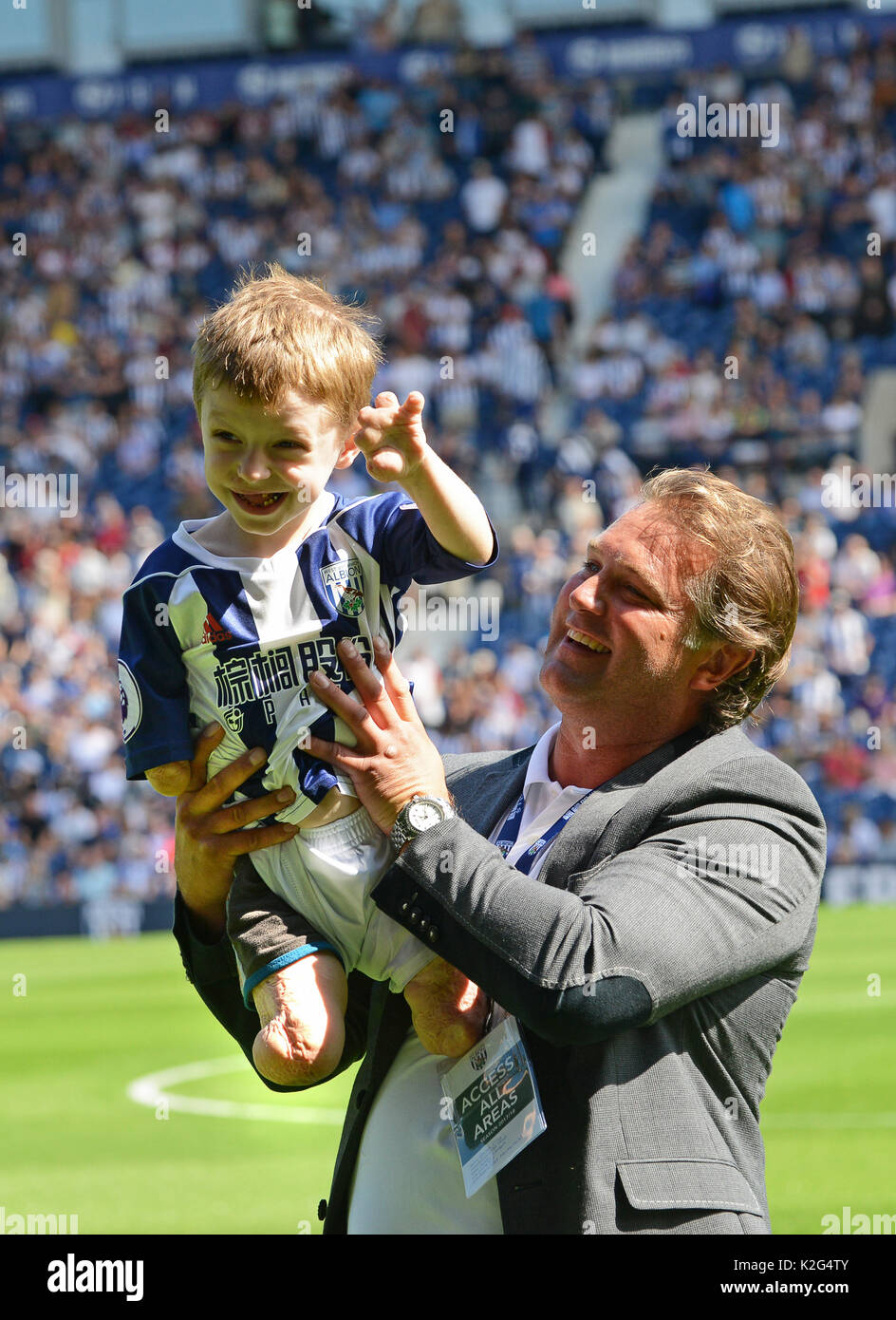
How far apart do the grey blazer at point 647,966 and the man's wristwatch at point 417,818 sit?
69 mm

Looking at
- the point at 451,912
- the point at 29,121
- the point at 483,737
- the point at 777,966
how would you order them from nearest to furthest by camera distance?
the point at 451,912, the point at 777,966, the point at 483,737, the point at 29,121

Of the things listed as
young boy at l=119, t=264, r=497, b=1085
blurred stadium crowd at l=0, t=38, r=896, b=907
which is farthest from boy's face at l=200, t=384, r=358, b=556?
blurred stadium crowd at l=0, t=38, r=896, b=907

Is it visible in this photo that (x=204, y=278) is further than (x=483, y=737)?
Yes

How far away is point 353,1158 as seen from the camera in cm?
271

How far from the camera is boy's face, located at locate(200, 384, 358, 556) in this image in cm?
263

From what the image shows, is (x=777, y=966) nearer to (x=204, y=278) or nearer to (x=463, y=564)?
(x=463, y=564)

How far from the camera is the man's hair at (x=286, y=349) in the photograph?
103 inches

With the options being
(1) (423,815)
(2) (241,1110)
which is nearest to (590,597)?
(1) (423,815)

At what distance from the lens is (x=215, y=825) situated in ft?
9.15

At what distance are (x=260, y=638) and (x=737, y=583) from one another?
0.82 metres

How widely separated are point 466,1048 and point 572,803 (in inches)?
17.9

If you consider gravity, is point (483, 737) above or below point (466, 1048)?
below

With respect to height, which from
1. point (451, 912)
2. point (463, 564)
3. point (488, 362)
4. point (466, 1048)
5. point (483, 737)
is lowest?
point (483, 737)
